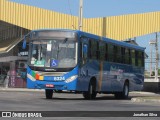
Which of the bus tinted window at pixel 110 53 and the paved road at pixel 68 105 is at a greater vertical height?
the bus tinted window at pixel 110 53

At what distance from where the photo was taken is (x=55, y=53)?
934 inches

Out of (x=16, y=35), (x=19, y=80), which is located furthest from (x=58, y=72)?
(x=16, y=35)

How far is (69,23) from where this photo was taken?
45.8 meters

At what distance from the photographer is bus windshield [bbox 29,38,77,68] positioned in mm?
23672

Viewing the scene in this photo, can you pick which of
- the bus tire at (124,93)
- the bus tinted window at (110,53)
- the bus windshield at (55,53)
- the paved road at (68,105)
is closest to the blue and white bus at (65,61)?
the bus windshield at (55,53)

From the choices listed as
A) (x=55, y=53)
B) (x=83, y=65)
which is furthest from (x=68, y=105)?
(x=83, y=65)

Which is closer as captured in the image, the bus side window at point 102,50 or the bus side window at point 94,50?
the bus side window at point 94,50

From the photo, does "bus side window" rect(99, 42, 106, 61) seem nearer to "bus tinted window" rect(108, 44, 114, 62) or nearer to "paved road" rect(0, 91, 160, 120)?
"bus tinted window" rect(108, 44, 114, 62)

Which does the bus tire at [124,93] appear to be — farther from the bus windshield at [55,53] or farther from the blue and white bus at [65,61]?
the bus windshield at [55,53]

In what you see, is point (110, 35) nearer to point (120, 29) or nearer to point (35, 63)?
point (120, 29)

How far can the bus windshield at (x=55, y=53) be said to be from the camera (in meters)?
23.7

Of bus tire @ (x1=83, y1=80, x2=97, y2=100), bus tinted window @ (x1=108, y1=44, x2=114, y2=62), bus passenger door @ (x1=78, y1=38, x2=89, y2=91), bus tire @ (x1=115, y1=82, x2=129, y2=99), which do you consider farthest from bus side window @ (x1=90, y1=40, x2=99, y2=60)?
bus tire @ (x1=115, y1=82, x2=129, y2=99)

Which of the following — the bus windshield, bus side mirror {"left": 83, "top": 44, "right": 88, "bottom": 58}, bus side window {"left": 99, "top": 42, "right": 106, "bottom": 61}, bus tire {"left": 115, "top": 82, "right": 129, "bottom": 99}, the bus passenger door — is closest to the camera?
the bus windshield

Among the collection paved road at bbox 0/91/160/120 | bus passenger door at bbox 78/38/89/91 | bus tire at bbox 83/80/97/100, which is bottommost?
paved road at bbox 0/91/160/120
